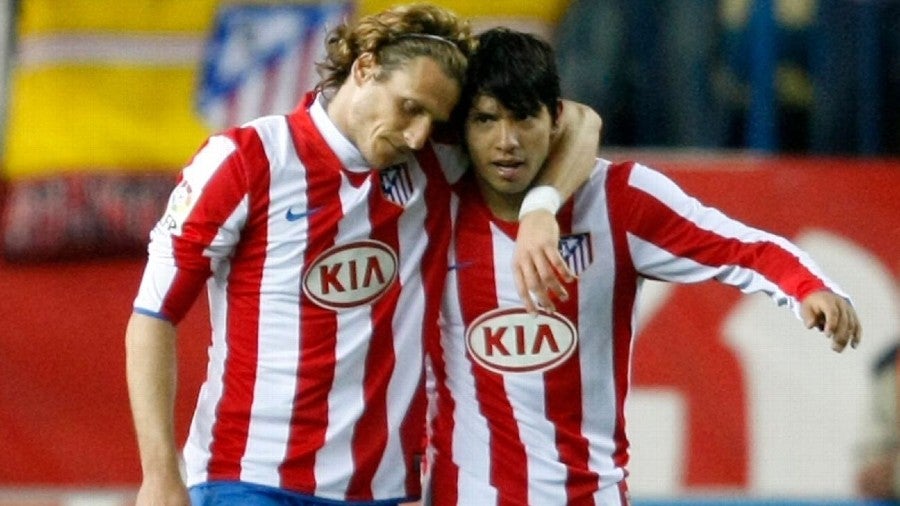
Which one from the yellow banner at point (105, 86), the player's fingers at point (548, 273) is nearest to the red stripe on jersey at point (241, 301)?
the player's fingers at point (548, 273)

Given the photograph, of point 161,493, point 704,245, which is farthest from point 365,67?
point 161,493

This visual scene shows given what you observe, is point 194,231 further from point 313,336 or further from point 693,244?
point 693,244

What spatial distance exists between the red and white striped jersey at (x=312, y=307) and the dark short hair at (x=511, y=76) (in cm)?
20

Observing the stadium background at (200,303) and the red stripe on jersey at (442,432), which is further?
the stadium background at (200,303)

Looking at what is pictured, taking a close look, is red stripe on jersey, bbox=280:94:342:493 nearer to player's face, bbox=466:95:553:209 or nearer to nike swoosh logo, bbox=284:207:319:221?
nike swoosh logo, bbox=284:207:319:221

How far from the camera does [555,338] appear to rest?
4402 millimetres

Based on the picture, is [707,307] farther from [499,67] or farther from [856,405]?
[499,67]

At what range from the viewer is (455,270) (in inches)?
173

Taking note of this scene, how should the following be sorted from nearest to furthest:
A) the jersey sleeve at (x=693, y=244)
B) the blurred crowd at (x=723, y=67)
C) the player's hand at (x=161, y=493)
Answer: the player's hand at (x=161, y=493)
the jersey sleeve at (x=693, y=244)
the blurred crowd at (x=723, y=67)

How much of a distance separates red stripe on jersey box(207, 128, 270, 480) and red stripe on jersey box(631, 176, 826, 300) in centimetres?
78

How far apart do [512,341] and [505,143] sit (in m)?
0.45

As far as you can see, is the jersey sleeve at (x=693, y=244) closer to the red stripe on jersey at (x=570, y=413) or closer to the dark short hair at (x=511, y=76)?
the red stripe on jersey at (x=570, y=413)

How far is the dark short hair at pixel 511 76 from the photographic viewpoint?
4.18m

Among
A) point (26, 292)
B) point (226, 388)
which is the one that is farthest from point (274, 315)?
point (26, 292)
